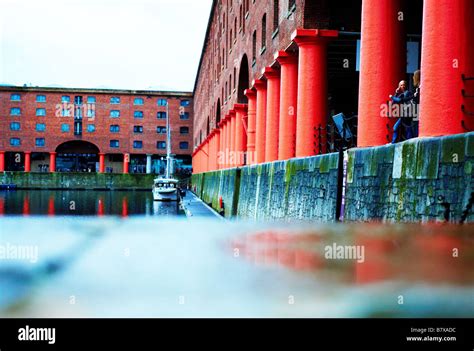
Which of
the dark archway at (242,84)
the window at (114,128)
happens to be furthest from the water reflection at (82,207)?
the window at (114,128)

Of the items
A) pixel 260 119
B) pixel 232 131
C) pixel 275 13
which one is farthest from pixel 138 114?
pixel 275 13

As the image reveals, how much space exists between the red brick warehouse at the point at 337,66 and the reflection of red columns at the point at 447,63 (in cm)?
1

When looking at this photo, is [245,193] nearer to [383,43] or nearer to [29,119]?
[383,43]

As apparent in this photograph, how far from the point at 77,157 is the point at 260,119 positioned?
55.5 metres

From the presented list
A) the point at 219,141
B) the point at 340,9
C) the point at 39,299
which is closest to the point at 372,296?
the point at 39,299

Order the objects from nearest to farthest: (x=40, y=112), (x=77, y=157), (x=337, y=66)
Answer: (x=337, y=66)
(x=40, y=112)
(x=77, y=157)

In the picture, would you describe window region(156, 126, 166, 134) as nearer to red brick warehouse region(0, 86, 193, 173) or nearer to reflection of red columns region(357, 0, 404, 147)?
red brick warehouse region(0, 86, 193, 173)

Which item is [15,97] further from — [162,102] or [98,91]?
[162,102]

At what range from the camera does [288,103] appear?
1545 cm

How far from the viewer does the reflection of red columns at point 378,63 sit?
889 centimetres

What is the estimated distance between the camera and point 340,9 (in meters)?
14.0

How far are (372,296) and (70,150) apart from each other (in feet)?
227

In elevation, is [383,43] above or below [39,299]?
above

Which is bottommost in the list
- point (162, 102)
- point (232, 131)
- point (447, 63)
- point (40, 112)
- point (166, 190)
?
point (166, 190)
